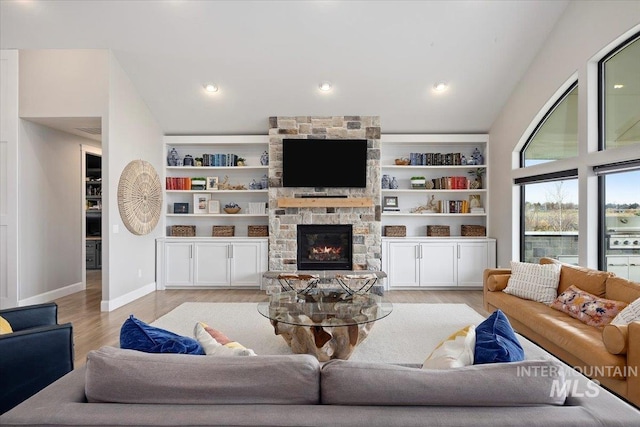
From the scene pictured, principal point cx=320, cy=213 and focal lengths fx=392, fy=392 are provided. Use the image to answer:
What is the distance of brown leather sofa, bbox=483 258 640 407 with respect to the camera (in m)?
2.37

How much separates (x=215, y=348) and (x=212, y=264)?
196 inches

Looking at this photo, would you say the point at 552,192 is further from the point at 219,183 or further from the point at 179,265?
the point at 179,265

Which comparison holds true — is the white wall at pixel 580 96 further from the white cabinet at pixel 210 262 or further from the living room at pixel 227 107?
the white cabinet at pixel 210 262

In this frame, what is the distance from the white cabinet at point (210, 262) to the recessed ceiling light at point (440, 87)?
3.53 meters

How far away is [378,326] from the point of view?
167 inches

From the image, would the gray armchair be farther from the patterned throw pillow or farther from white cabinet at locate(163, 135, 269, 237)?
white cabinet at locate(163, 135, 269, 237)

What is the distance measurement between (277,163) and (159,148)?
79.6 inches

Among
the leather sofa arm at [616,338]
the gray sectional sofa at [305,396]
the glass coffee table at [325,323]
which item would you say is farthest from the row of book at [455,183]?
the gray sectional sofa at [305,396]

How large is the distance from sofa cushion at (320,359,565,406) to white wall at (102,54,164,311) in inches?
183

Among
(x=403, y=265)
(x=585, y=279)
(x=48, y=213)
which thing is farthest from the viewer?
(x=403, y=265)

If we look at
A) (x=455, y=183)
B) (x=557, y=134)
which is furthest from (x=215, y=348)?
(x=455, y=183)

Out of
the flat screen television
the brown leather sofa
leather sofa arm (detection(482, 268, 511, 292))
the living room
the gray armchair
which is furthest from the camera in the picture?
the flat screen television

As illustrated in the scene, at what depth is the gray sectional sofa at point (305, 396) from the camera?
1188 millimetres

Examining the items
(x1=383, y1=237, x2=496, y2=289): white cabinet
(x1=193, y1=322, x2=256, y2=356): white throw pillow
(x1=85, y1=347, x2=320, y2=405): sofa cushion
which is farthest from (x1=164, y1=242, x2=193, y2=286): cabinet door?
(x1=85, y1=347, x2=320, y2=405): sofa cushion
